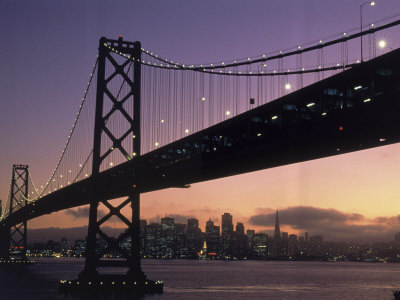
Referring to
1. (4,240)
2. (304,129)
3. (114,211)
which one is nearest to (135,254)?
(114,211)

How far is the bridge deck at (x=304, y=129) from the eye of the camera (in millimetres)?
23688

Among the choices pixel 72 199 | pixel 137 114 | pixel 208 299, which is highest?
pixel 137 114

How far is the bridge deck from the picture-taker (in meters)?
23.7

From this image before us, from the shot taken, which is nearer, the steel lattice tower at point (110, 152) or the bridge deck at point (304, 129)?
the bridge deck at point (304, 129)

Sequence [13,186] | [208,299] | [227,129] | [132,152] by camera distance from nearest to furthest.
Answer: [227,129] → [132,152] → [208,299] → [13,186]

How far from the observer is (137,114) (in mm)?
46188

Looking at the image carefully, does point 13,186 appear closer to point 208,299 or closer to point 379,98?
point 208,299

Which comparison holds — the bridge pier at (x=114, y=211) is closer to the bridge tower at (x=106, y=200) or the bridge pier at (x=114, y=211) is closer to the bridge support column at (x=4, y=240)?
the bridge tower at (x=106, y=200)

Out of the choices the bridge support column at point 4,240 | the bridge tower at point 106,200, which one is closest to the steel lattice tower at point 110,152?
the bridge tower at point 106,200

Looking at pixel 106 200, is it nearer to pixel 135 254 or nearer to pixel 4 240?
pixel 135 254

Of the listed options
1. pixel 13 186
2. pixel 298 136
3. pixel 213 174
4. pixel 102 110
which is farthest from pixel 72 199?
pixel 13 186

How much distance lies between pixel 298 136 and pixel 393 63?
239 inches

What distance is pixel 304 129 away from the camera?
2766 cm

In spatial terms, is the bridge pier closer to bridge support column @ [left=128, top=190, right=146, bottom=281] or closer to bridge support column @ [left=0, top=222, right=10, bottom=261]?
bridge support column @ [left=128, top=190, right=146, bottom=281]
